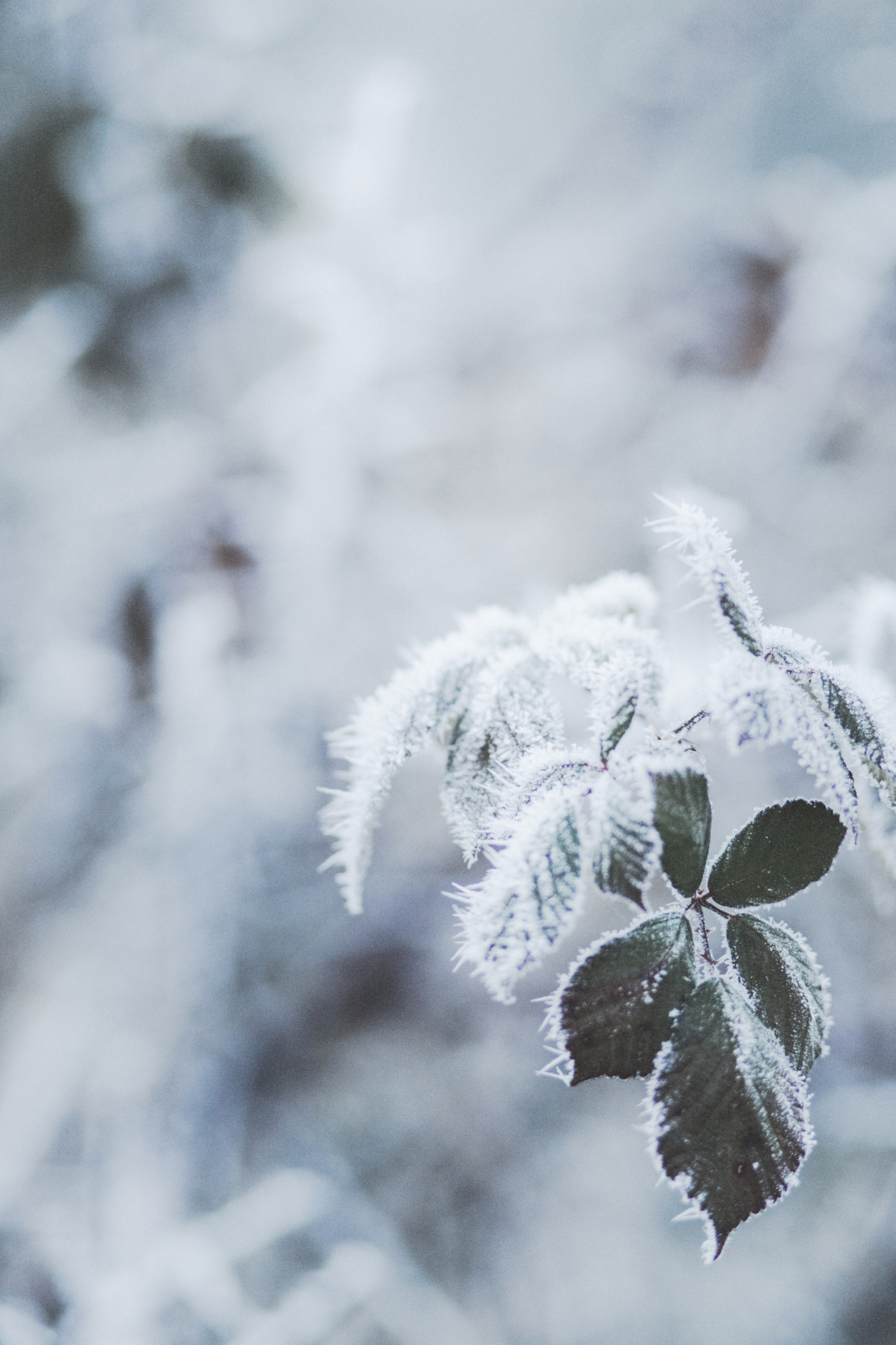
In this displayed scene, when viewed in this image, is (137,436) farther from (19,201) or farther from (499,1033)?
(499,1033)

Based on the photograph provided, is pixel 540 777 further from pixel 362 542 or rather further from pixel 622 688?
pixel 362 542

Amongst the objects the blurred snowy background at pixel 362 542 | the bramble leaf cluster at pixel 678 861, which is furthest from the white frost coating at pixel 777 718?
the blurred snowy background at pixel 362 542

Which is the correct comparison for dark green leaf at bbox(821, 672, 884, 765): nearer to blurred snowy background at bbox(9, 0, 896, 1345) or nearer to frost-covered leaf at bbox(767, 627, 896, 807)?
frost-covered leaf at bbox(767, 627, 896, 807)

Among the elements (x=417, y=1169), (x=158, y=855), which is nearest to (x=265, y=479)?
(x=158, y=855)

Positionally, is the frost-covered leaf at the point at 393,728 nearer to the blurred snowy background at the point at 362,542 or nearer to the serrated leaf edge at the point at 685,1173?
the serrated leaf edge at the point at 685,1173

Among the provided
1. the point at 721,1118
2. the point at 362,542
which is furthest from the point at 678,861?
the point at 362,542

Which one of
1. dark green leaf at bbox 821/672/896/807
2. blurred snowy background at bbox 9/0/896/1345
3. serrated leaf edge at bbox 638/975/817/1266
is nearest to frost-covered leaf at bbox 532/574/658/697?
dark green leaf at bbox 821/672/896/807
